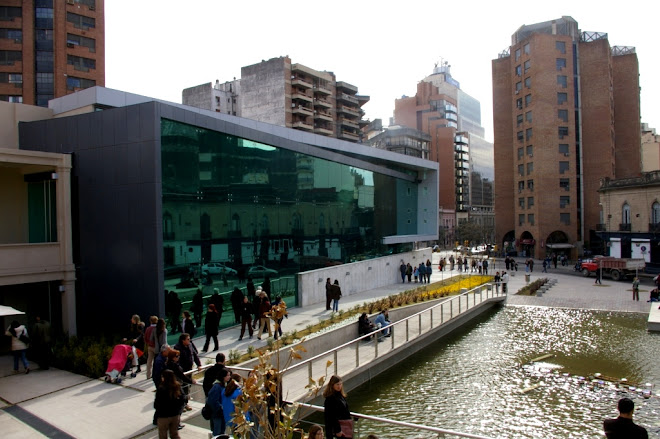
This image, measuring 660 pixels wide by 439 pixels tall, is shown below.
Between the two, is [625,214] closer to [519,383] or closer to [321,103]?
[519,383]

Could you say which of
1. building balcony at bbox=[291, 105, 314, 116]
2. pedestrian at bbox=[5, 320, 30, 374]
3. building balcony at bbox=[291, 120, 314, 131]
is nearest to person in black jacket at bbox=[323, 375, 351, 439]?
pedestrian at bbox=[5, 320, 30, 374]

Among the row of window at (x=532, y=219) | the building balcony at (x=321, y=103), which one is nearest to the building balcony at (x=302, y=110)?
the building balcony at (x=321, y=103)

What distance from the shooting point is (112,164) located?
15.5 metres

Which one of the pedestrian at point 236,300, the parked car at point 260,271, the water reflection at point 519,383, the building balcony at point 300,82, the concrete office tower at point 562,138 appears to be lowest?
the water reflection at point 519,383

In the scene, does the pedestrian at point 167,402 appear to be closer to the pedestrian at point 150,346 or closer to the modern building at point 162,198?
the pedestrian at point 150,346

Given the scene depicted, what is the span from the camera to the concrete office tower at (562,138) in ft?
200

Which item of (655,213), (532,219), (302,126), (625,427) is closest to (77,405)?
(625,427)

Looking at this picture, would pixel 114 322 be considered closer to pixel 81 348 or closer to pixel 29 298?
pixel 81 348

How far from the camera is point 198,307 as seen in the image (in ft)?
52.3

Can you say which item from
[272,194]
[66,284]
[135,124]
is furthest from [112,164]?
[272,194]

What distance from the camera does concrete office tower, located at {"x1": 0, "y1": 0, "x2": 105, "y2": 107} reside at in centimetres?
4378

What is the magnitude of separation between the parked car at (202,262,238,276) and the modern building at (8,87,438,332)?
0.63 ft

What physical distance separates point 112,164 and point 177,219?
279 cm

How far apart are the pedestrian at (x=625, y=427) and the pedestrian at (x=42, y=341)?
1250 centimetres
